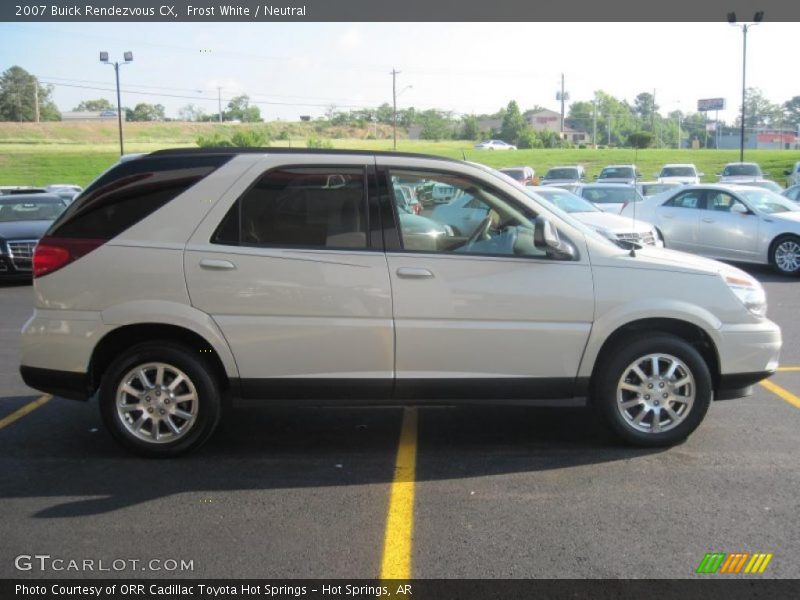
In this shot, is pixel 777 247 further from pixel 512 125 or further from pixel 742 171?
pixel 512 125

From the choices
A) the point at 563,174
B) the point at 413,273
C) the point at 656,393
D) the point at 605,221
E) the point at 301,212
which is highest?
the point at 563,174

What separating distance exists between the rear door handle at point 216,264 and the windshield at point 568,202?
10.7m

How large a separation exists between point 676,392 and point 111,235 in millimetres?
3698

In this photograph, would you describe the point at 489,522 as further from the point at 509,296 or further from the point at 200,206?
the point at 200,206

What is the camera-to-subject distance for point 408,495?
445 cm

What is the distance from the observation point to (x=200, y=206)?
16.2 ft

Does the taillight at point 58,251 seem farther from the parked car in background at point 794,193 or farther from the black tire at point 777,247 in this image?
the parked car in background at point 794,193

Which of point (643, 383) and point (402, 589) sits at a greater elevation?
point (643, 383)

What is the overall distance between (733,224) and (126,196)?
12013mm

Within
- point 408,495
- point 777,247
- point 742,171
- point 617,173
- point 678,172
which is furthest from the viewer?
point 678,172

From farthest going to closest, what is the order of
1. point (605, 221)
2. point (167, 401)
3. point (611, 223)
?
point (605, 221) → point (611, 223) → point (167, 401)

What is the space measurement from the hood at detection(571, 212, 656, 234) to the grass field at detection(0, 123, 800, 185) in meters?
32.6

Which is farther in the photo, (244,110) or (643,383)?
(244,110)

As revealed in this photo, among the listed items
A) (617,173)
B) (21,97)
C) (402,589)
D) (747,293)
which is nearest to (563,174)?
(617,173)
